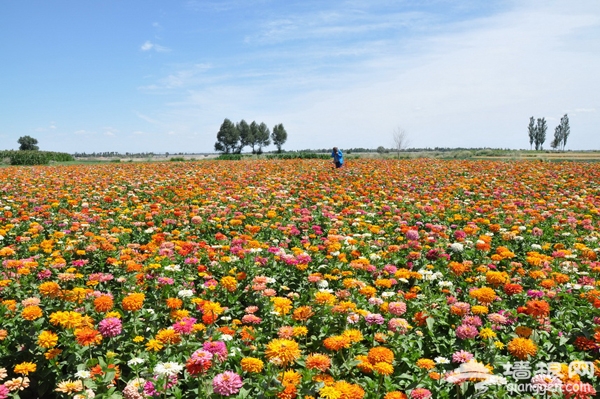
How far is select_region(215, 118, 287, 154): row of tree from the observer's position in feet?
310

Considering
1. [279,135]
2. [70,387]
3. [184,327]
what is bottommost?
[70,387]

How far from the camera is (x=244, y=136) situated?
96688 millimetres

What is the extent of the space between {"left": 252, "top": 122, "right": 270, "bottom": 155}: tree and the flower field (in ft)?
307

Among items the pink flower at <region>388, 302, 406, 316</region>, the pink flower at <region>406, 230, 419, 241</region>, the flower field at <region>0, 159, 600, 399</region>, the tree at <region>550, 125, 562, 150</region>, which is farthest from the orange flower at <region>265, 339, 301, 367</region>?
the tree at <region>550, 125, 562, 150</region>

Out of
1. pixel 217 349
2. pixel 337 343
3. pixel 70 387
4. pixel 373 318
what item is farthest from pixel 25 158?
pixel 337 343

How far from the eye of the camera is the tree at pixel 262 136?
326ft

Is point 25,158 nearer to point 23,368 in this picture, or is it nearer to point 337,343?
point 23,368

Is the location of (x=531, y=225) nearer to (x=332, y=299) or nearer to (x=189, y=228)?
(x=332, y=299)

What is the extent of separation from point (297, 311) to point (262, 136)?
9967cm

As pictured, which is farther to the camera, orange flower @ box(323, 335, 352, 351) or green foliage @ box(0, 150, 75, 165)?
Result: green foliage @ box(0, 150, 75, 165)

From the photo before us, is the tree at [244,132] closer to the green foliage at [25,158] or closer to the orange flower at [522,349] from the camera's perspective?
the green foliage at [25,158]

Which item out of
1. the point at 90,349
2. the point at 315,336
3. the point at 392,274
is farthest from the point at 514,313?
the point at 90,349

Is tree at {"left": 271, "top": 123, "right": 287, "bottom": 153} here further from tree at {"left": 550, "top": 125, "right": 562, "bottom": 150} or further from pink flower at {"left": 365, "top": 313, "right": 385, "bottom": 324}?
pink flower at {"left": 365, "top": 313, "right": 385, "bottom": 324}

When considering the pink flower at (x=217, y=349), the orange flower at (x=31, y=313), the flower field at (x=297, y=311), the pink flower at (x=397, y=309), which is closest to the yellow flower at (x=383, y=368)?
the flower field at (x=297, y=311)
